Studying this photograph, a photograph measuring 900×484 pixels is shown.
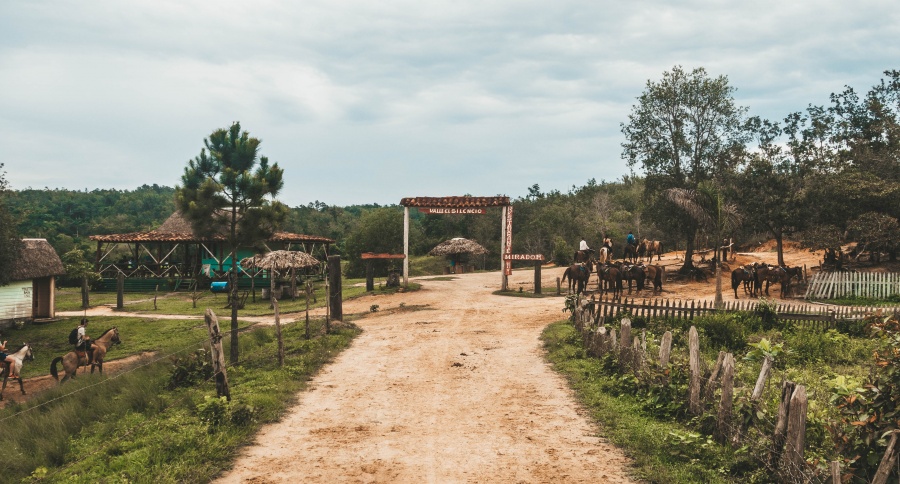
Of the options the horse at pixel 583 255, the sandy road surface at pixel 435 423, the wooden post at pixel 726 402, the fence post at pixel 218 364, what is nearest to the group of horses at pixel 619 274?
the horse at pixel 583 255

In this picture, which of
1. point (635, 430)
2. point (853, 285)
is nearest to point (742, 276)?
point (853, 285)

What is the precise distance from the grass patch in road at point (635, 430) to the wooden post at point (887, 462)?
1836 millimetres

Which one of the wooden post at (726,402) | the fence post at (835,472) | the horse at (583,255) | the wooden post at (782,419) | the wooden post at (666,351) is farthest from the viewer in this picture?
the horse at (583,255)

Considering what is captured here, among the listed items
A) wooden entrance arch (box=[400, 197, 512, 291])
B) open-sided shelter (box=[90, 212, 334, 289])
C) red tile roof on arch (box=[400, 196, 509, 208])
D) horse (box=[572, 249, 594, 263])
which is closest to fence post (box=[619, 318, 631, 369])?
wooden entrance arch (box=[400, 197, 512, 291])

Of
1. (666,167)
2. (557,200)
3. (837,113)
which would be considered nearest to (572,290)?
A: (666,167)

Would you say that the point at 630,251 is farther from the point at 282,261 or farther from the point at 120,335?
the point at 120,335

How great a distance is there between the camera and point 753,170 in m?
29.2

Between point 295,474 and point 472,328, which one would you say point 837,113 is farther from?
point 295,474

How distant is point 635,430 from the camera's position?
8617mm

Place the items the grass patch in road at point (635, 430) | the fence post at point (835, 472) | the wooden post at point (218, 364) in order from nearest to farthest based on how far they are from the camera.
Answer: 1. the fence post at point (835, 472)
2. the grass patch in road at point (635, 430)
3. the wooden post at point (218, 364)

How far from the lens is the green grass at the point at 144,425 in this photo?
291 inches

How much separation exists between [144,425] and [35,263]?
75.0ft

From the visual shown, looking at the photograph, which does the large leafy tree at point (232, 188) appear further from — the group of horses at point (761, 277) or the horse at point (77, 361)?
the group of horses at point (761, 277)

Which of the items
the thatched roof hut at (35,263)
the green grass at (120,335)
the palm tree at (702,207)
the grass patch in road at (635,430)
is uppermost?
the palm tree at (702,207)
